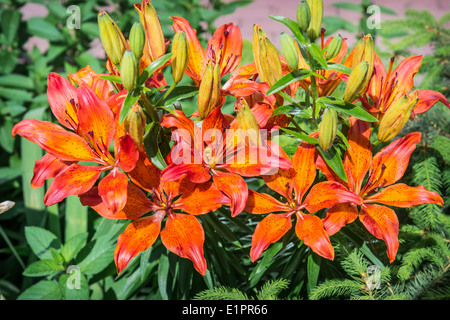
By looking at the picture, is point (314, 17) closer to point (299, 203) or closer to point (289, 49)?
point (289, 49)

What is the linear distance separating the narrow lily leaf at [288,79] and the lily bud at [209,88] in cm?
6

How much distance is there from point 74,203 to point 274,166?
60 centimetres

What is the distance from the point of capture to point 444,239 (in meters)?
0.77

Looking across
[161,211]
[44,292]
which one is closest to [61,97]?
[161,211]

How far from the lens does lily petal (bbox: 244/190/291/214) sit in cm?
60

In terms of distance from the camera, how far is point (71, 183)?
559 millimetres

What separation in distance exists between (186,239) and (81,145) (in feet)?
0.57

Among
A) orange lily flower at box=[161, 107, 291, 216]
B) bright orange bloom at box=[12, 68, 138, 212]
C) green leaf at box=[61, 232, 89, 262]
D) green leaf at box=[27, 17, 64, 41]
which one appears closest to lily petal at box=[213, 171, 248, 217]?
orange lily flower at box=[161, 107, 291, 216]

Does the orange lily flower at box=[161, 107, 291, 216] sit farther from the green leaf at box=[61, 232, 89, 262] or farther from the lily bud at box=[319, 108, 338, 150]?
the green leaf at box=[61, 232, 89, 262]

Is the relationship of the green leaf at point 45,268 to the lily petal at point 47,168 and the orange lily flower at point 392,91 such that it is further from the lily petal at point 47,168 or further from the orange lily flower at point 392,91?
the orange lily flower at point 392,91

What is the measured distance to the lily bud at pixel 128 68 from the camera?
52 centimetres

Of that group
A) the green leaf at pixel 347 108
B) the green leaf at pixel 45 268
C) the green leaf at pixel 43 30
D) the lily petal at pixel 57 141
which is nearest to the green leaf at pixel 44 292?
the green leaf at pixel 45 268

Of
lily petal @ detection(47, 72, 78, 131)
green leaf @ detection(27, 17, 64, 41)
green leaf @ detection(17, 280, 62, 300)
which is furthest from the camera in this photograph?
green leaf @ detection(27, 17, 64, 41)
